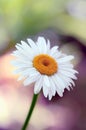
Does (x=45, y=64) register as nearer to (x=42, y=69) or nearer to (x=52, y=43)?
(x=42, y=69)

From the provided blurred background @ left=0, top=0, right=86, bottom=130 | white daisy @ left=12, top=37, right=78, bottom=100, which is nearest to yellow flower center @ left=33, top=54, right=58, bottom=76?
white daisy @ left=12, top=37, right=78, bottom=100

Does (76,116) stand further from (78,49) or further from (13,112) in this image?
(78,49)

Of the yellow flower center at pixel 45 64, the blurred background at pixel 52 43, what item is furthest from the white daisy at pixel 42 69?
the blurred background at pixel 52 43

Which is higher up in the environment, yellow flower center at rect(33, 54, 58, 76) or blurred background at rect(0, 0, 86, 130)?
blurred background at rect(0, 0, 86, 130)

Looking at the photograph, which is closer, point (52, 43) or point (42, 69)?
point (42, 69)

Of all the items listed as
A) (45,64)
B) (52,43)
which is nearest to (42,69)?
(45,64)

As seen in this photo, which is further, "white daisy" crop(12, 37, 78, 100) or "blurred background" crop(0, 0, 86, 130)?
"blurred background" crop(0, 0, 86, 130)

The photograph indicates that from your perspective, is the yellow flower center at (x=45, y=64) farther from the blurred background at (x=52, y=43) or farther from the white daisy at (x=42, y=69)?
the blurred background at (x=52, y=43)

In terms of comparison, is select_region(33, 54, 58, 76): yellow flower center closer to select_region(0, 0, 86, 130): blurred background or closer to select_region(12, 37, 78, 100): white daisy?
select_region(12, 37, 78, 100): white daisy
